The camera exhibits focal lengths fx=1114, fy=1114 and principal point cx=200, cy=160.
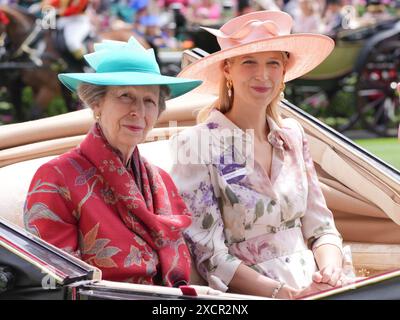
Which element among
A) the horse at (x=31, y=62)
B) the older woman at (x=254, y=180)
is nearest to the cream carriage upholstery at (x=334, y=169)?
the older woman at (x=254, y=180)

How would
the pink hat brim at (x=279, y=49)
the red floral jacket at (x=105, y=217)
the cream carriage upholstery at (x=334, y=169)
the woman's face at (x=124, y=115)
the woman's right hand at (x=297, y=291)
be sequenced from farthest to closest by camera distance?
the cream carriage upholstery at (x=334, y=169)
the pink hat brim at (x=279, y=49)
the woman's right hand at (x=297, y=291)
the woman's face at (x=124, y=115)
the red floral jacket at (x=105, y=217)

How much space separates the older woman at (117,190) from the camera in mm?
2650

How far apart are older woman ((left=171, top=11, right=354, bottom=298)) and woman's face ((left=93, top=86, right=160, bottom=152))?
337 millimetres

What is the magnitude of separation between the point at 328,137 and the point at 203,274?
732 millimetres

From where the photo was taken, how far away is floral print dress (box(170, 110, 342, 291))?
306cm

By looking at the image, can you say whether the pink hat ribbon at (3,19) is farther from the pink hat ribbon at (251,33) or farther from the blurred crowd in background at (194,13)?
the pink hat ribbon at (251,33)

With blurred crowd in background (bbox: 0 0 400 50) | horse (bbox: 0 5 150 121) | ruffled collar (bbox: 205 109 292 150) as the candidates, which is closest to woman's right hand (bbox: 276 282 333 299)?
ruffled collar (bbox: 205 109 292 150)

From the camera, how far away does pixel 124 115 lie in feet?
9.11

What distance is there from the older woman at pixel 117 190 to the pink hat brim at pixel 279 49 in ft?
0.89

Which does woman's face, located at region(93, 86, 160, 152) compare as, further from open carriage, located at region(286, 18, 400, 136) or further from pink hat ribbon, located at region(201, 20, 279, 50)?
open carriage, located at region(286, 18, 400, 136)

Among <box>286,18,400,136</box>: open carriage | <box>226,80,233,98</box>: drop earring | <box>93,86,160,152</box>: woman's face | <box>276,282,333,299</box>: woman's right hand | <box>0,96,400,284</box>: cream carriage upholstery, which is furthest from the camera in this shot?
<box>286,18,400,136</box>: open carriage

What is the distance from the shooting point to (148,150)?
11.5ft

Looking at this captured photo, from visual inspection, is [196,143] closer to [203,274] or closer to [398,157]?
[203,274]
